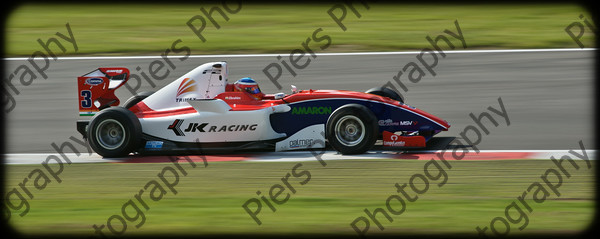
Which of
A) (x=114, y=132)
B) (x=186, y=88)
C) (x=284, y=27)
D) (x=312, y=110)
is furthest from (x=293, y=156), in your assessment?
(x=284, y=27)

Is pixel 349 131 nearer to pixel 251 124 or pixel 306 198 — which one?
pixel 251 124

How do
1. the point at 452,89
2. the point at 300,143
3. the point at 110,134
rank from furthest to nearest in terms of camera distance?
the point at 452,89
the point at 110,134
the point at 300,143

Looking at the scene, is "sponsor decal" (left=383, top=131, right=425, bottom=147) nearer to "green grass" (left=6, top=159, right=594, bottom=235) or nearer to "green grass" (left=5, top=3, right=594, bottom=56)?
"green grass" (left=6, top=159, right=594, bottom=235)

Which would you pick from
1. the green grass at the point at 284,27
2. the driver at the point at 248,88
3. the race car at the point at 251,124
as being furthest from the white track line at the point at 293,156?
the green grass at the point at 284,27

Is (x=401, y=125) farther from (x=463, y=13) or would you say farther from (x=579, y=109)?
(x=463, y=13)

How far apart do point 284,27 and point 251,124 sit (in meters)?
8.55

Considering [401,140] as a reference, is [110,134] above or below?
below

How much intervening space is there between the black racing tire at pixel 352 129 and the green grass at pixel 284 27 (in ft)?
21.3

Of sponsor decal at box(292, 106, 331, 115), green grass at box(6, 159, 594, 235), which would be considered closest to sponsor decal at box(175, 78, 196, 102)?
green grass at box(6, 159, 594, 235)

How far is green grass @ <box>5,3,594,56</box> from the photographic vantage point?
1748 centimetres

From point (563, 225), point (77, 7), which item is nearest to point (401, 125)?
point (563, 225)

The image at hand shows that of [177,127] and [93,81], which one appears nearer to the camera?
[177,127]

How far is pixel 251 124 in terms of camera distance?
36.3 ft

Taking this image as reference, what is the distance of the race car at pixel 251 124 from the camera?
36.0 feet
